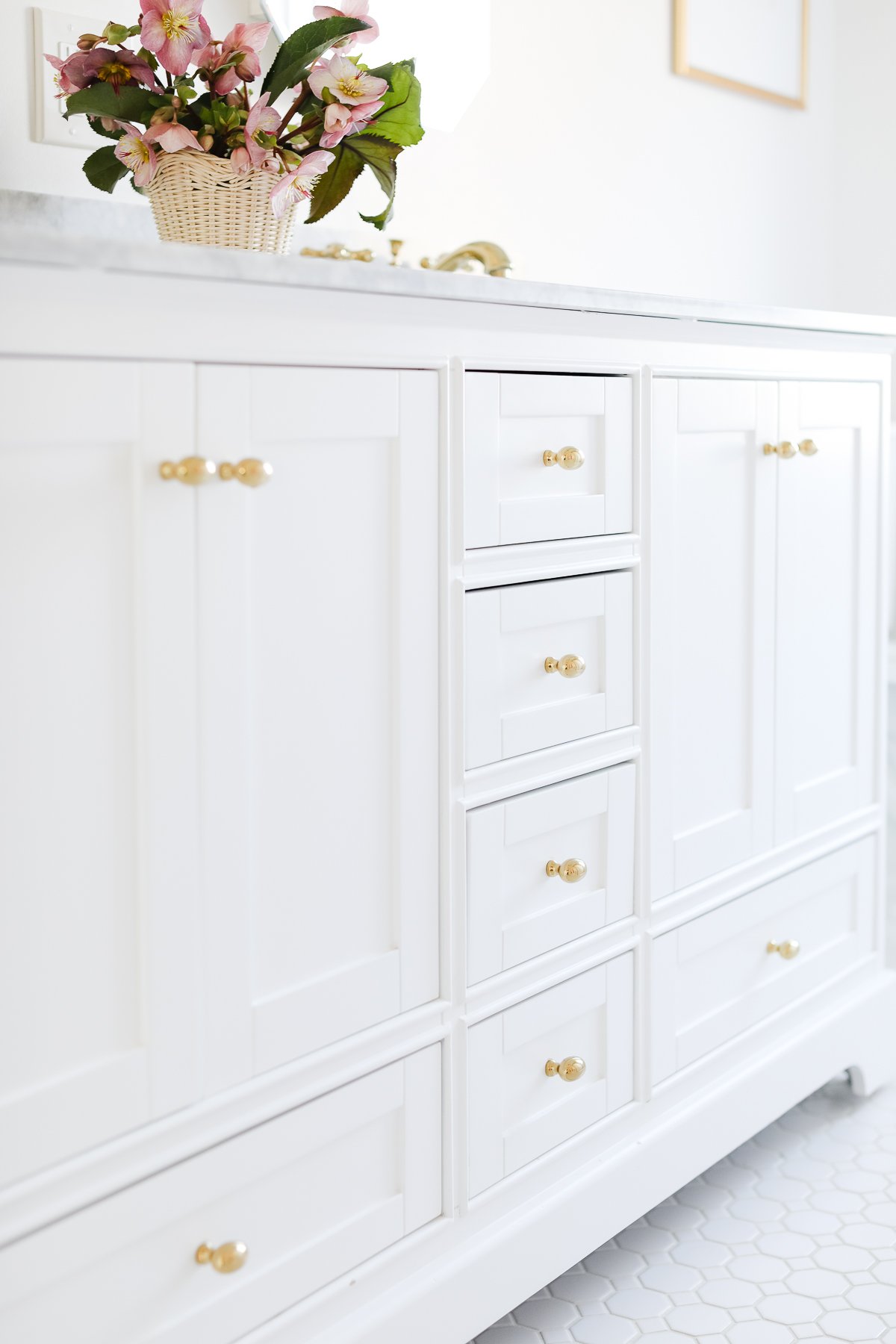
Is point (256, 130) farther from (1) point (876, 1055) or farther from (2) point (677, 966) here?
(1) point (876, 1055)

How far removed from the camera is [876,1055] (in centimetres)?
177

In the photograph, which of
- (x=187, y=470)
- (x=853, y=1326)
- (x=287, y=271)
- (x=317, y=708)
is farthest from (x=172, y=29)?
(x=853, y=1326)

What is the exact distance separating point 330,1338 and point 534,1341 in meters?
0.34

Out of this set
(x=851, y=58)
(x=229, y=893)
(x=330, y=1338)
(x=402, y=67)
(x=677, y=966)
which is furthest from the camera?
(x=851, y=58)

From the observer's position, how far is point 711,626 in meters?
1.40

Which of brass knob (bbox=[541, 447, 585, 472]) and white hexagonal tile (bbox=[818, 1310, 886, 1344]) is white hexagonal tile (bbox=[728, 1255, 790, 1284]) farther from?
brass knob (bbox=[541, 447, 585, 472])

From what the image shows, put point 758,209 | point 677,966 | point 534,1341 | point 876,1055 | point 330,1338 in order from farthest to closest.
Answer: point 758,209
point 876,1055
point 677,966
point 534,1341
point 330,1338

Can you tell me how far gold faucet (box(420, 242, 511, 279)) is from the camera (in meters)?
1.62

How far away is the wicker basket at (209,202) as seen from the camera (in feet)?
3.67

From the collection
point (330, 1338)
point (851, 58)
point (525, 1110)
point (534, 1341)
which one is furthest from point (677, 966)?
point (851, 58)

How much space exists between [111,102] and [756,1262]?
1.31 meters

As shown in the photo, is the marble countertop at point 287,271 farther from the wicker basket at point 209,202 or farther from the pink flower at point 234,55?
the pink flower at point 234,55

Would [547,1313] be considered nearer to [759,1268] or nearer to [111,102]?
[759,1268]

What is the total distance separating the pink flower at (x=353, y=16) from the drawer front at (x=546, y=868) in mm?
676
